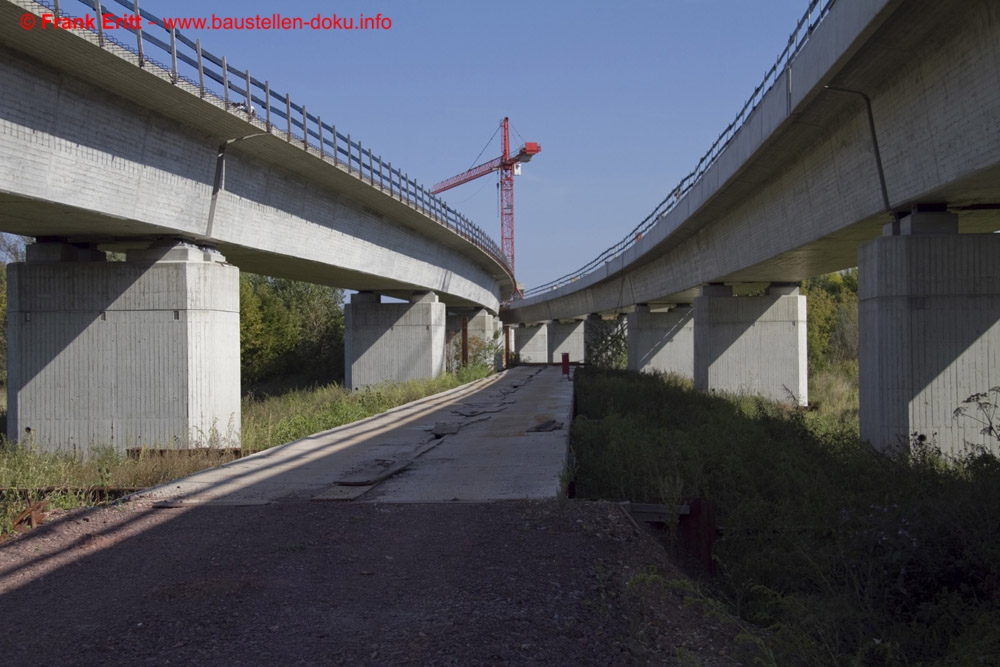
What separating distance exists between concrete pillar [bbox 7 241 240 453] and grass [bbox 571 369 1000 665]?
21.5 feet

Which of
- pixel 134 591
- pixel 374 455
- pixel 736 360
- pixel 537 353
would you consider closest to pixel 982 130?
pixel 374 455

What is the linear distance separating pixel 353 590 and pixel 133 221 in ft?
28.4

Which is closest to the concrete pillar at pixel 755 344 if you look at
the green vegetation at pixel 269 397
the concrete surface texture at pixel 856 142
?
the concrete surface texture at pixel 856 142

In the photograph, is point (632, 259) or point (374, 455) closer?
point (374, 455)

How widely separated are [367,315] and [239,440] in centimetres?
1607

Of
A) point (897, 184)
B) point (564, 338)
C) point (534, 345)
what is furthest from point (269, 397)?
point (534, 345)

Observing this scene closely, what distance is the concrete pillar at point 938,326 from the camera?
11.4 m

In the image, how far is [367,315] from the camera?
30.1 m

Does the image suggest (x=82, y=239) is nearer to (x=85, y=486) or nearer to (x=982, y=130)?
(x=85, y=486)

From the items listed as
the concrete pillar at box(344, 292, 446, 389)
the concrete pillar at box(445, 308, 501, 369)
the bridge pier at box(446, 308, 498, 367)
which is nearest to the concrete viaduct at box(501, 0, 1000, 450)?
the concrete pillar at box(344, 292, 446, 389)

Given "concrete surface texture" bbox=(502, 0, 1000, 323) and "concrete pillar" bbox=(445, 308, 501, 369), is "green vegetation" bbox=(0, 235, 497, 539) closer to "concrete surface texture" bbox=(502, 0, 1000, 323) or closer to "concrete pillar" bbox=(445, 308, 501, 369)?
"concrete pillar" bbox=(445, 308, 501, 369)

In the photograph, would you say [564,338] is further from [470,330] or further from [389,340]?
[389,340]

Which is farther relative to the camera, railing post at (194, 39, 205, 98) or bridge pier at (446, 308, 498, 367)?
bridge pier at (446, 308, 498, 367)

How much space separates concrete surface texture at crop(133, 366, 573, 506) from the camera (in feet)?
28.8
